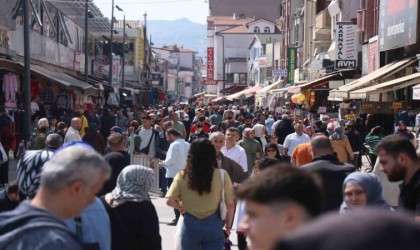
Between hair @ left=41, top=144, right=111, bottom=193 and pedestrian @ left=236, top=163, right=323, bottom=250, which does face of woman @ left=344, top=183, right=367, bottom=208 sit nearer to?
hair @ left=41, top=144, right=111, bottom=193

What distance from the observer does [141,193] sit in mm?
6230

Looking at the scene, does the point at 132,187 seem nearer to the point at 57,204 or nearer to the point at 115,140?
the point at 57,204

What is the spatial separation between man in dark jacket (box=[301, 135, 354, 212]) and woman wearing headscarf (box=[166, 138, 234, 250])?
0.83 meters

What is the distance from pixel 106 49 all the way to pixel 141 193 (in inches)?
2379

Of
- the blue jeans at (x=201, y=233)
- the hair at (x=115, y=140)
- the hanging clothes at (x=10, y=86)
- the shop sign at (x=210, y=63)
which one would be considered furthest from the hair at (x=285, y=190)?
the shop sign at (x=210, y=63)

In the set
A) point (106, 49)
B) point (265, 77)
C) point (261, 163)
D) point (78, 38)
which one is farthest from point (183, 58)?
point (261, 163)

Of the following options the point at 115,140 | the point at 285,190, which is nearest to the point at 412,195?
the point at 285,190

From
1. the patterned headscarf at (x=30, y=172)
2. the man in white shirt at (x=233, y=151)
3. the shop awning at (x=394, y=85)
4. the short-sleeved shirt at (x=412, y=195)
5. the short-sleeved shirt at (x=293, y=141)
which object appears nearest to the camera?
the short-sleeved shirt at (x=412, y=195)

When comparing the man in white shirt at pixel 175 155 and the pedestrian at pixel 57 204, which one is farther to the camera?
the man in white shirt at pixel 175 155

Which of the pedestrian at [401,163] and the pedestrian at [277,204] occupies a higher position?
the pedestrian at [277,204]

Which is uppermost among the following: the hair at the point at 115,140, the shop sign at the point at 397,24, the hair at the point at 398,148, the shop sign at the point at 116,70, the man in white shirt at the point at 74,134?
the shop sign at the point at 397,24

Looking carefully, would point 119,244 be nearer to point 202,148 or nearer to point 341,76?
point 202,148

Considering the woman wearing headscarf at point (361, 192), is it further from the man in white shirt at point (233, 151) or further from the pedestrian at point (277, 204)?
the man in white shirt at point (233, 151)

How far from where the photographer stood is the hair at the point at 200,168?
746 centimetres
